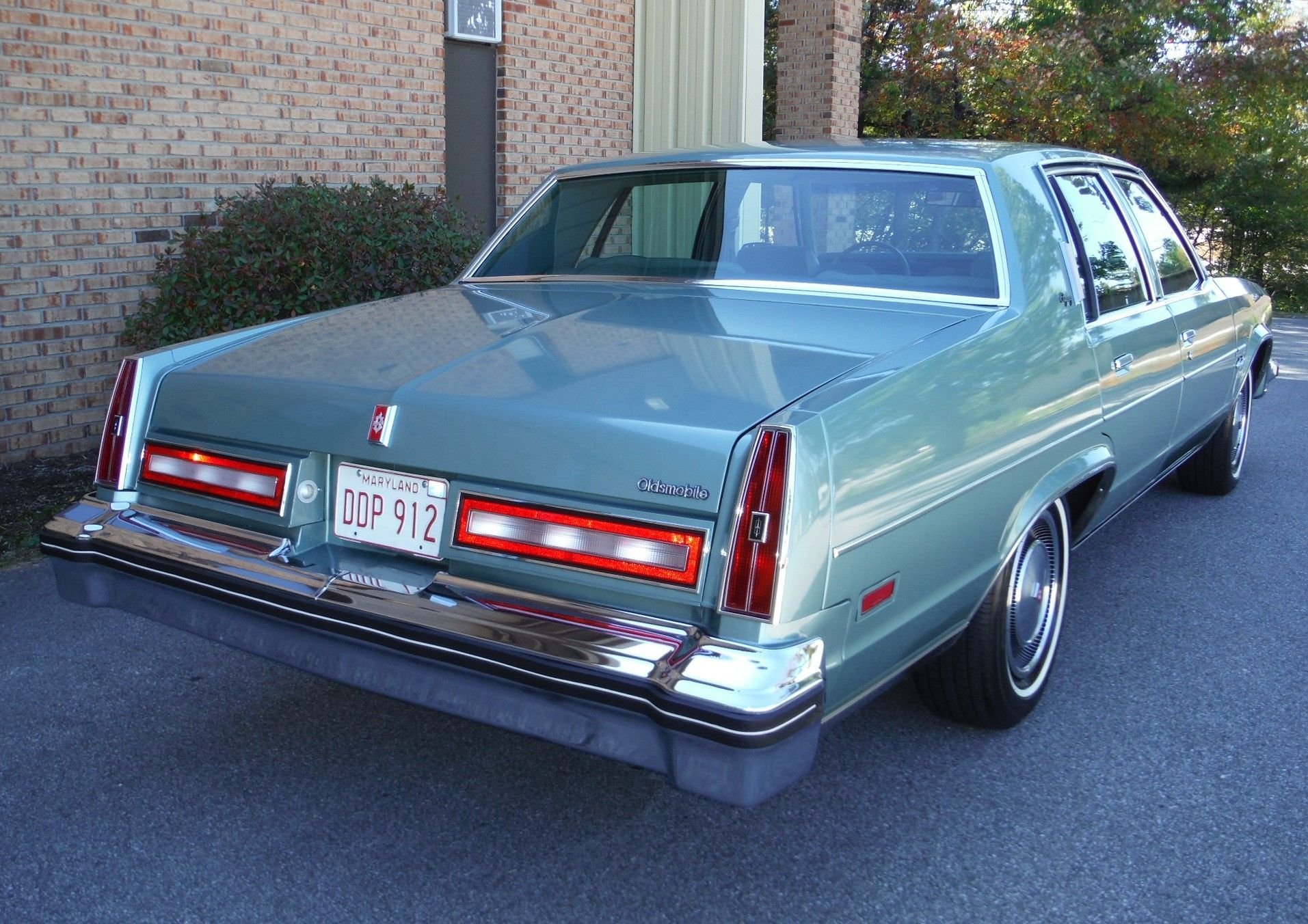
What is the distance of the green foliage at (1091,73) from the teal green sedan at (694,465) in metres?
14.3

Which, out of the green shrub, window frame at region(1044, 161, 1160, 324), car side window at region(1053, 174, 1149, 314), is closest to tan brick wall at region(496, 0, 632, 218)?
the green shrub

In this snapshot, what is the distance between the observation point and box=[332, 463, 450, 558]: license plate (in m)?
2.71

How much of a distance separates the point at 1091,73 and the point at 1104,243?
14.1 metres

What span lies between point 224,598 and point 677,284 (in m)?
1.66

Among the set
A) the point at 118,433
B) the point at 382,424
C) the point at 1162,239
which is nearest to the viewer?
the point at 382,424

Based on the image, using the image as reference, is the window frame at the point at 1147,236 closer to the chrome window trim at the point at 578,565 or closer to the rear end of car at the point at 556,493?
the rear end of car at the point at 556,493

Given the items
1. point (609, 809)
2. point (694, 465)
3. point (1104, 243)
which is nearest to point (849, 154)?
point (1104, 243)

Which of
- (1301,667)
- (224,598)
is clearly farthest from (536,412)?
(1301,667)

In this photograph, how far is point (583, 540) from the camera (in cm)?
249

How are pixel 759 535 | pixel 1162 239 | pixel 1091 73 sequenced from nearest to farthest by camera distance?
A: pixel 759 535 < pixel 1162 239 < pixel 1091 73

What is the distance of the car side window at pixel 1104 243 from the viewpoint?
3.90 metres

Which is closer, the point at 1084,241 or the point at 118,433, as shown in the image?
the point at 118,433

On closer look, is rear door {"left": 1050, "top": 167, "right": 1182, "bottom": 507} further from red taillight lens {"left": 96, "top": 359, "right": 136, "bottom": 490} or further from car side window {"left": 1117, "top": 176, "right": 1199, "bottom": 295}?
red taillight lens {"left": 96, "top": 359, "right": 136, "bottom": 490}

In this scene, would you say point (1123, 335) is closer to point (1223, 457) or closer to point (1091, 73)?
point (1223, 457)
